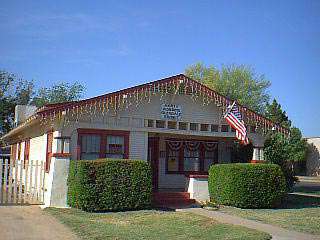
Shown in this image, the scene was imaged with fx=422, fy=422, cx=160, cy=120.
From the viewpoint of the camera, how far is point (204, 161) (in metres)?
19.6

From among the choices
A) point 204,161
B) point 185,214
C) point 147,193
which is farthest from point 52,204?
point 204,161

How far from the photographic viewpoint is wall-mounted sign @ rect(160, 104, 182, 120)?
55.0ft

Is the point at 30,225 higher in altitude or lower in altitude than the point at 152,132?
lower

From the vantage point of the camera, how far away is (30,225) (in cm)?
1090

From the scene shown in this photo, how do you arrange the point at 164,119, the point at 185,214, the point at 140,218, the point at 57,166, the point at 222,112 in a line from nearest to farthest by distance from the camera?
1. the point at 140,218
2. the point at 185,214
3. the point at 57,166
4. the point at 164,119
5. the point at 222,112

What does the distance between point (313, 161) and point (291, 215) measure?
137 ft

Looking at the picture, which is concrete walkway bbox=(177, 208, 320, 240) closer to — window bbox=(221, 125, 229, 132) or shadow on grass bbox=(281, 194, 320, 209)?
shadow on grass bbox=(281, 194, 320, 209)

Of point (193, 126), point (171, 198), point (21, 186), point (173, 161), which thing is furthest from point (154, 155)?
point (21, 186)

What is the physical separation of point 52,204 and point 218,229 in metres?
6.19

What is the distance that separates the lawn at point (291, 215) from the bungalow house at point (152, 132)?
98.9 inches

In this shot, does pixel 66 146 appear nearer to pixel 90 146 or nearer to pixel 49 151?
pixel 90 146

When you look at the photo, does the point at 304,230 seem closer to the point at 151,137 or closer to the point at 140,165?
the point at 140,165

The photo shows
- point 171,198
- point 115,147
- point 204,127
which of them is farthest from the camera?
point 204,127

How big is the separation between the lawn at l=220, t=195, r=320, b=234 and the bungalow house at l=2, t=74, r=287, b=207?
2.51 m
